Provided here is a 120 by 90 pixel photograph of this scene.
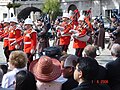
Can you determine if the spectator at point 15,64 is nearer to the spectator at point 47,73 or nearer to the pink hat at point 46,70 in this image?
the spectator at point 47,73

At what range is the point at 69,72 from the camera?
214 inches

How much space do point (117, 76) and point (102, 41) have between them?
11763 mm

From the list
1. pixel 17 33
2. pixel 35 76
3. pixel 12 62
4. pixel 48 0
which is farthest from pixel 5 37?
pixel 48 0

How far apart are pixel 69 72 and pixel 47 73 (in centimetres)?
46

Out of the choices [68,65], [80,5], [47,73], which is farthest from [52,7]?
[47,73]

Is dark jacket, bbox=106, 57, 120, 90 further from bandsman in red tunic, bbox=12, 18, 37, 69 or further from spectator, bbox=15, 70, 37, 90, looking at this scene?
bandsman in red tunic, bbox=12, 18, 37, 69

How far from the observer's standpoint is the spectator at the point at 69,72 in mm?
5230

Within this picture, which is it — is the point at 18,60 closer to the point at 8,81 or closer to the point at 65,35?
the point at 8,81

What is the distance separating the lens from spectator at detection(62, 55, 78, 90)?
5230mm

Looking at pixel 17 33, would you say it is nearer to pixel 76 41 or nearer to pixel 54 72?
pixel 76 41

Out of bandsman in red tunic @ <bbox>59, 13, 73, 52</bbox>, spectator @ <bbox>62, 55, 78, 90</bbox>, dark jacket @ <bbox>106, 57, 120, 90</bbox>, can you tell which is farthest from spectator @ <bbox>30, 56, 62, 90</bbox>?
bandsman in red tunic @ <bbox>59, 13, 73, 52</bbox>

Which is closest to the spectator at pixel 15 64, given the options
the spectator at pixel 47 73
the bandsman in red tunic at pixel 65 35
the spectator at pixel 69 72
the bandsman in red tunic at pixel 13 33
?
the spectator at pixel 47 73

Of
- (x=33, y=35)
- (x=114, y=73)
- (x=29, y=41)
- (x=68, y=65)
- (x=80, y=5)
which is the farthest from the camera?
(x=80, y=5)

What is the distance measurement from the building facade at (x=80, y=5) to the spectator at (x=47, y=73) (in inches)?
1818
